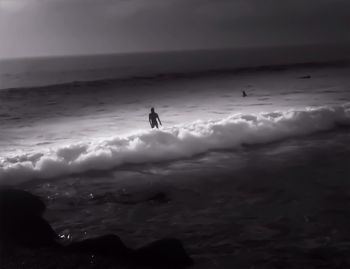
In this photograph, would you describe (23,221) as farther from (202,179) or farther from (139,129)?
(139,129)

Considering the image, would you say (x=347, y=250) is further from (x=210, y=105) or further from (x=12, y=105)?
(x=12, y=105)

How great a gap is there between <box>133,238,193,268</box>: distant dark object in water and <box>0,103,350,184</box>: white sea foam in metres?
7.56

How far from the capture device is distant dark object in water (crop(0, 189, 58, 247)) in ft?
30.5

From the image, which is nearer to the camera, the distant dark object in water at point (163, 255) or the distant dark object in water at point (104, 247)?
the distant dark object in water at point (163, 255)

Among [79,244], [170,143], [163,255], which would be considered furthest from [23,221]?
[170,143]

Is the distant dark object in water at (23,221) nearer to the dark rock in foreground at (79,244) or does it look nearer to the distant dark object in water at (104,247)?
the dark rock in foreground at (79,244)

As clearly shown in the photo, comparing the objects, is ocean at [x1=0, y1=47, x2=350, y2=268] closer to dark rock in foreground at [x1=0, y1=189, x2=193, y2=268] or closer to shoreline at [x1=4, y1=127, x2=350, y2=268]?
shoreline at [x1=4, y1=127, x2=350, y2=268]

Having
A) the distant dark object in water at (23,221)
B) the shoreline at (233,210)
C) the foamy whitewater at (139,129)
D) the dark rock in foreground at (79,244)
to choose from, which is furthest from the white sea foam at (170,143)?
the dark rock in foreground at (79,244)

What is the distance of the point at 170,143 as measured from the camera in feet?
58.7

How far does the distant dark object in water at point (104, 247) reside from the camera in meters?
8.55

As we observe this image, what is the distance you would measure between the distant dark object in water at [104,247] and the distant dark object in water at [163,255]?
0.35 meters

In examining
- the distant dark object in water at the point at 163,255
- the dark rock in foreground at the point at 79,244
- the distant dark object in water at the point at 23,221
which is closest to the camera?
the distant dark object in water at the point at 163,255

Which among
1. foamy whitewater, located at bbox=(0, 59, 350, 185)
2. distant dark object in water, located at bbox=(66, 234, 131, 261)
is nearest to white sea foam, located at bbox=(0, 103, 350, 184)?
foamy whitewater, located at bbox=(0, 59, 350, 185)

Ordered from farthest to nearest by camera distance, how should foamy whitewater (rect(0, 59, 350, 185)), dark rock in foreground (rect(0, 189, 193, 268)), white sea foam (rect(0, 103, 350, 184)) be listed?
1. foamy whitewater (rect(0, 59, 350, 185))
2. white sea foam (rect(0, 103, 350, 184))
3. dark rock in foreground (rect(0, 189, 193, 268))
